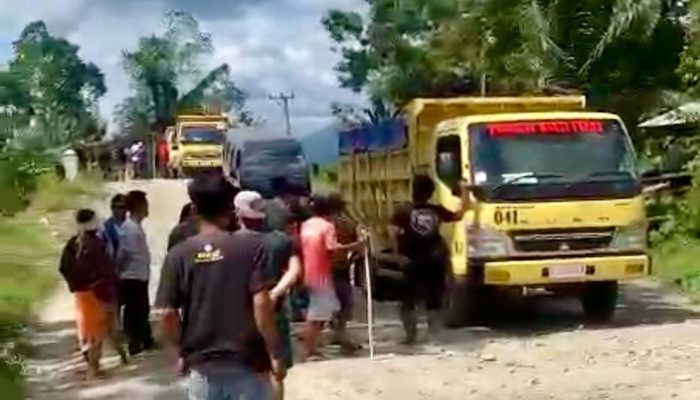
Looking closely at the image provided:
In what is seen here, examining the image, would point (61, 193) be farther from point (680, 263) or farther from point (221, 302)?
point (221, 302)

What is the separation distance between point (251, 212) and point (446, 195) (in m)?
6.71

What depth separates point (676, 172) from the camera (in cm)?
2634

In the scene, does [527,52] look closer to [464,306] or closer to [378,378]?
[464,306]

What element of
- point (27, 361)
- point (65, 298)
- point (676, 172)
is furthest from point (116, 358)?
point (676, 172)

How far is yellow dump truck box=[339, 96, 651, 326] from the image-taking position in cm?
1384

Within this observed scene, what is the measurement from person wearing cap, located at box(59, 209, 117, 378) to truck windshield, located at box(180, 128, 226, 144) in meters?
32.8

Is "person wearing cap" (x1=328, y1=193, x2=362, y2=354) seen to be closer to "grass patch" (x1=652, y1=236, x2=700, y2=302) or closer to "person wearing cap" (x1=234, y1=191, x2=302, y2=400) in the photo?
"person wearing cap" (x1=234, y1=191, x2=302, y2=400)

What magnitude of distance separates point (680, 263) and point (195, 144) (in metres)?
26.9

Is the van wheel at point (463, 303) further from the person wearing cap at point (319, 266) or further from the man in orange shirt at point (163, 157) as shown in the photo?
the man in orange shirt at point (163, 157)

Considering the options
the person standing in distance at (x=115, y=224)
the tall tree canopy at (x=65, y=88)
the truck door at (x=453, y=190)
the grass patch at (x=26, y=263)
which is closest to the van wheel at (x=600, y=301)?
the truck door at (x=453, y=190)

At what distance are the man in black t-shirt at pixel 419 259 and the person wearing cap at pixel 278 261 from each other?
386cm

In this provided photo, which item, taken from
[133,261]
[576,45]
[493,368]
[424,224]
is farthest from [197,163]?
[493,368]

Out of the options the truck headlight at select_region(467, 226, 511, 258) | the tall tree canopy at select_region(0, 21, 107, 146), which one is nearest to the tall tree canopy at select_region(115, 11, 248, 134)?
the tall tree canopy at select_region(0, 21, 107, 146)

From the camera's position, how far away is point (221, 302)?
240 inches
